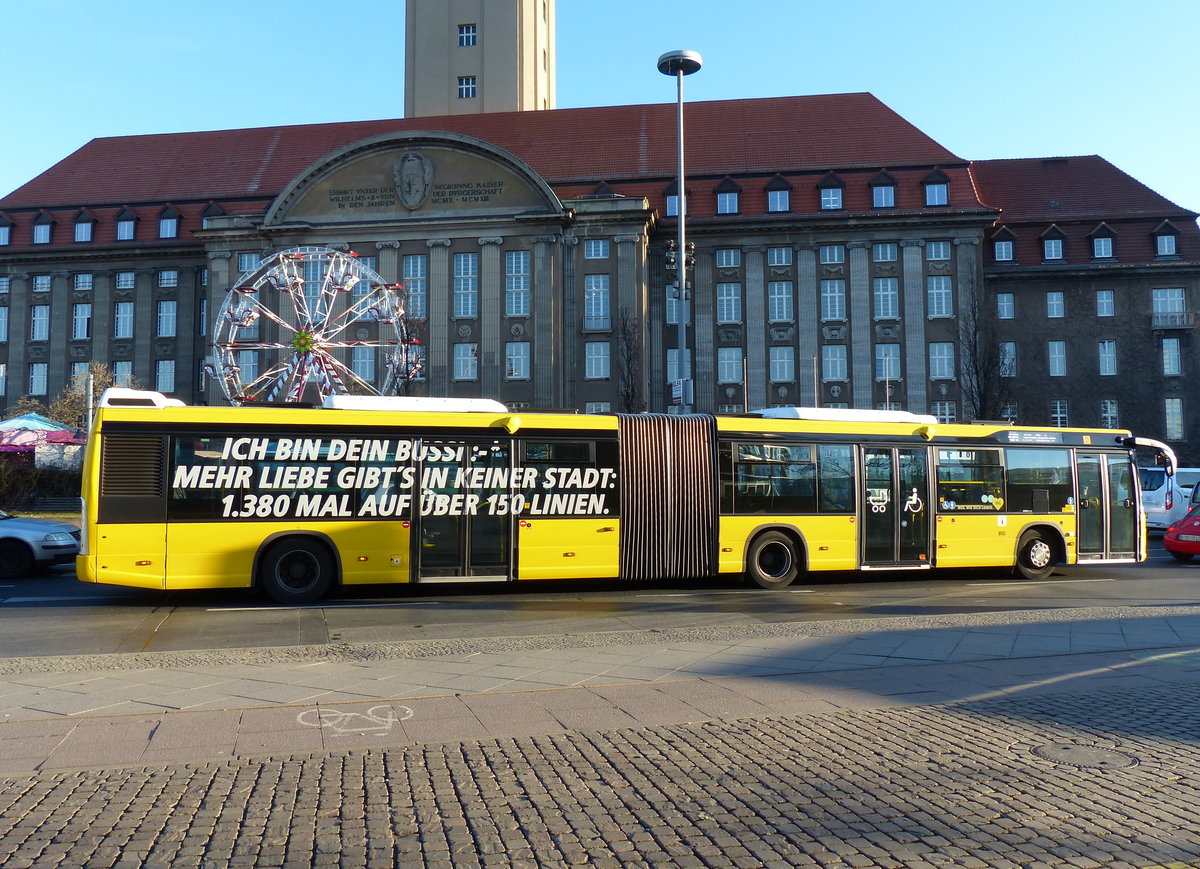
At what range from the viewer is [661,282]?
5712 centimetres

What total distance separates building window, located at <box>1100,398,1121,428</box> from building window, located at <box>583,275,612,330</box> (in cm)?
2942

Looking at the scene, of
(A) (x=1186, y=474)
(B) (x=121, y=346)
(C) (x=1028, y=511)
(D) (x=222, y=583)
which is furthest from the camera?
(B) (x=121, y=346)

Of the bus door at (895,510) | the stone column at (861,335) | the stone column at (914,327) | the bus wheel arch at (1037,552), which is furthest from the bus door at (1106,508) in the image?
the stone column at (861,335)

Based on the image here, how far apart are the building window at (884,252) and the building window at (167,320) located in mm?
42549

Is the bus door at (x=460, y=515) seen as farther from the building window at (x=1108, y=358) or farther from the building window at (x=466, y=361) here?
the building window at (x=1108, y=358)

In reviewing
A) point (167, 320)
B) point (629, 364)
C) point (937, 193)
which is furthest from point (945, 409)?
point (167, 320)

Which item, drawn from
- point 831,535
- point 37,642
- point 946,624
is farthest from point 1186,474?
point 37,642

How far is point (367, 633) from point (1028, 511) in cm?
1239

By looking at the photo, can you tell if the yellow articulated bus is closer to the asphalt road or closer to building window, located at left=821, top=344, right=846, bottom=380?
the asphalt road

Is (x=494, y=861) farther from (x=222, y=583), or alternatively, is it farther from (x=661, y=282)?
(x=661, y=282)

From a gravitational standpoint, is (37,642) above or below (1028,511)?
below

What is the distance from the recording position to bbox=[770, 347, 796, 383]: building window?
54.7 metres

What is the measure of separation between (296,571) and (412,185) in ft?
141

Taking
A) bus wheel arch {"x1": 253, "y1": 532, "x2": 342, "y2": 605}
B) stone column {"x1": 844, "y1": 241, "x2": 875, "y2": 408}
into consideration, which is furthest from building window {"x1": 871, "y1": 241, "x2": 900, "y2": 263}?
bus wheel arch {"x1": 253, "y1": 532, "x2": 342, "y2": 605}
